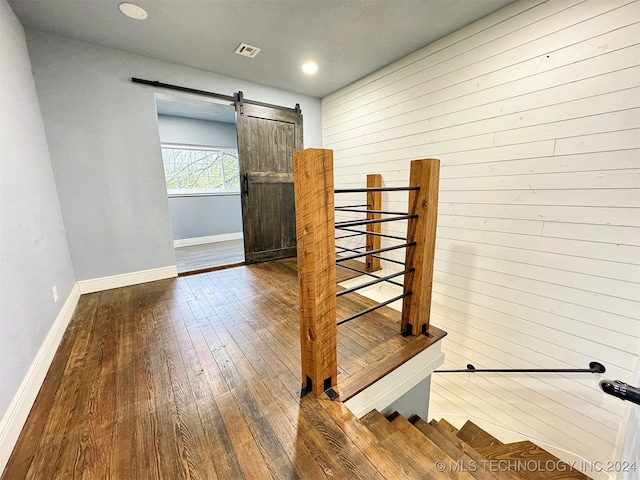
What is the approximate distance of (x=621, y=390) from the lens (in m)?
0.66

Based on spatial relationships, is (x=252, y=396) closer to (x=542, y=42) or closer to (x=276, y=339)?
(x=276, y=339)

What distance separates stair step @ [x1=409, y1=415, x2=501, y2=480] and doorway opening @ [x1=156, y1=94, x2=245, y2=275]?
11.3 ft

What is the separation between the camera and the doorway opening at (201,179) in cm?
479

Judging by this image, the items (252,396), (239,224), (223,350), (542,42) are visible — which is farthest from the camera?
(239,224)

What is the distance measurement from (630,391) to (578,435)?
1903 millimetres

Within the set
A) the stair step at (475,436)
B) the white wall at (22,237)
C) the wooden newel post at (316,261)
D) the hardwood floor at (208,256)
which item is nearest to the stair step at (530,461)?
the stair step at (475,436)

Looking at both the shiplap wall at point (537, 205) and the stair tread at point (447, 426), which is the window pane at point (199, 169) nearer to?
the shiplap wall at point (537, 205)

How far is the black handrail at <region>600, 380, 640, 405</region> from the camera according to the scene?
0.64m

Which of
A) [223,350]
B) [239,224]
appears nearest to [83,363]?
[223,350]

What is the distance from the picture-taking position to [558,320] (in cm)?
187

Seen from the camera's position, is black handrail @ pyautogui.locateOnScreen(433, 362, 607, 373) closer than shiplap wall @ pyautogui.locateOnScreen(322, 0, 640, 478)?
No

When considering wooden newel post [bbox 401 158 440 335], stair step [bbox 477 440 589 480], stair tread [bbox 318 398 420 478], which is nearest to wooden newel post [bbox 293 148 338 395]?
stair tread [bbox 318 398 420 478]

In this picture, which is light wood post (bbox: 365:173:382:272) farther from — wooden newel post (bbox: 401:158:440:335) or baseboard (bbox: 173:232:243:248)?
baseboard (bbox: 173:232:243:248)

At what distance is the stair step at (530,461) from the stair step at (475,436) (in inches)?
4.6
